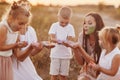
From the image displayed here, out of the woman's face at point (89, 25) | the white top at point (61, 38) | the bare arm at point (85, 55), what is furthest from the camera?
the white top at point (61, 38)

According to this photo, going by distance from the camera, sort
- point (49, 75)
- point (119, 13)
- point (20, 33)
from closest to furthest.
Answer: point (20, 33) → point (49, 75) → point (119, 13)

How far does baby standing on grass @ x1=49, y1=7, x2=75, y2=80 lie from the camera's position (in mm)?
6527

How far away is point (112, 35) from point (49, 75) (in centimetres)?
202

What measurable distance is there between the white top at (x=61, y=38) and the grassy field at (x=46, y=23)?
0.61 m

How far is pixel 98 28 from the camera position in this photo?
19.2 feet

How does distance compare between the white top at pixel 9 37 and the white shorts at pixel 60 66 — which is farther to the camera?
the white shorts at pixel 60 66

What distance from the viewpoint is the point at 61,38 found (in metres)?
6.57

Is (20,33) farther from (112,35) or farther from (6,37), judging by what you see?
(112,35)

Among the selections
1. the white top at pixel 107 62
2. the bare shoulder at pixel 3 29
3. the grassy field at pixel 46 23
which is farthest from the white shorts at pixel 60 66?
A: the bare shoulder at pixel 3 29

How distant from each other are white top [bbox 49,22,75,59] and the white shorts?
0.07m

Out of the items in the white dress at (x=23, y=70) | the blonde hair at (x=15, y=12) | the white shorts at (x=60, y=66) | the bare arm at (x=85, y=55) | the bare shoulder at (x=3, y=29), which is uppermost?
the blonde hair at (x=15, y=12)

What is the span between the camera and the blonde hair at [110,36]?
5.31 m

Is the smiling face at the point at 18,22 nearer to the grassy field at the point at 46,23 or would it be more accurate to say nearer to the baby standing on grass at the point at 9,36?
the baby standing on grass at the point at 9,36

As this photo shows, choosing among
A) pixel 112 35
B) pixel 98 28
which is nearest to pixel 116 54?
pixel 112 35
